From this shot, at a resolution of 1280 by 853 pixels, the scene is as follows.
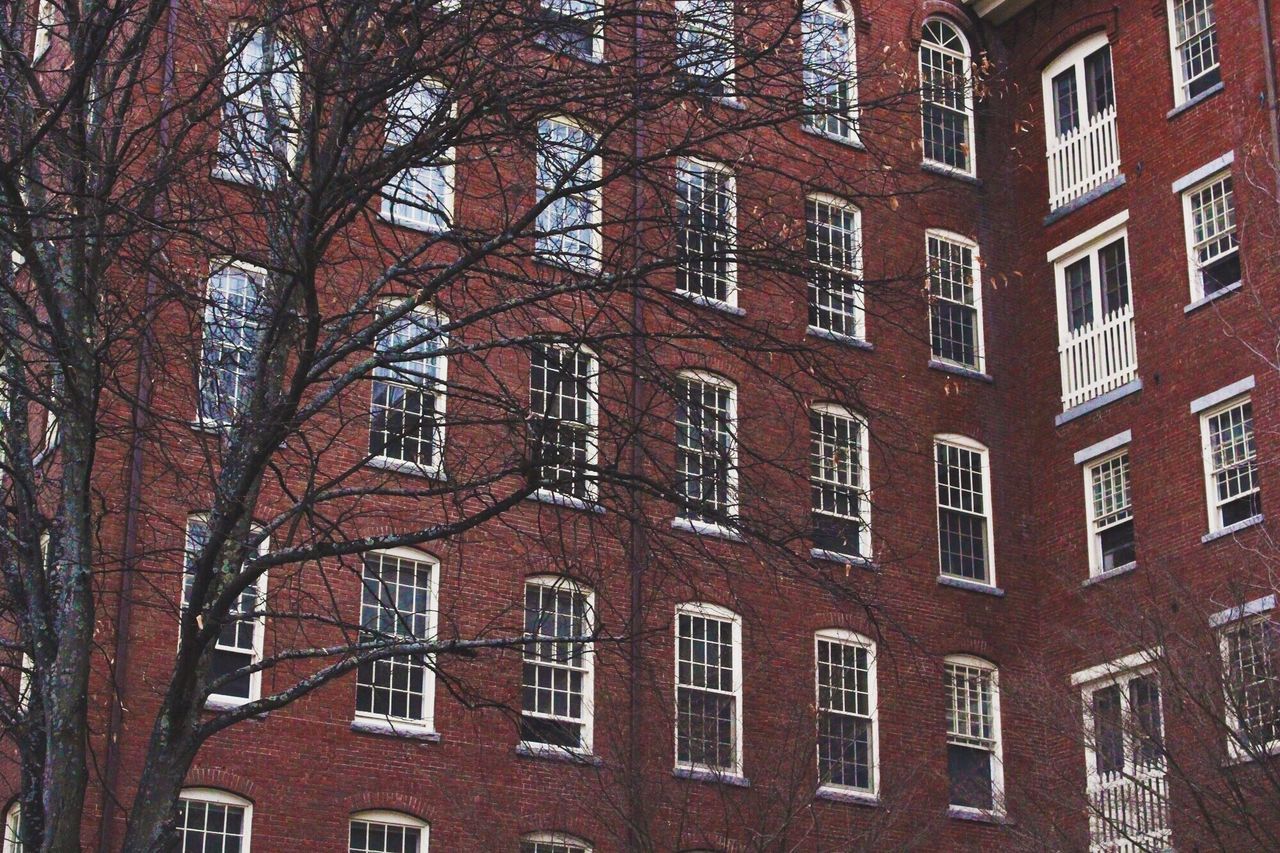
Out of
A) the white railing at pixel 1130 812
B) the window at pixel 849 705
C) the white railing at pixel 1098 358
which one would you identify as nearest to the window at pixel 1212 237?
the white railing at pixel 1098 358

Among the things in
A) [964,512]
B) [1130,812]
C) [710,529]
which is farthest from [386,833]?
[964,512]

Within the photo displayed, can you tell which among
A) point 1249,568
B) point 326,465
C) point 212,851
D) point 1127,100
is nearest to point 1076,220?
point 1127,100

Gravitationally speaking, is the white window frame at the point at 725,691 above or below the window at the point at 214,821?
above

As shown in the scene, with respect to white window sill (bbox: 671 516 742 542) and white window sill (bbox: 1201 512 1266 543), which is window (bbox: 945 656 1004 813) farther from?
white window sill (bbox: 671 516 742 542)

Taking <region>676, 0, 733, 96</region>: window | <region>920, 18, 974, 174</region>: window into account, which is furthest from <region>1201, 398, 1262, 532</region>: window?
<region>676, 0, 733, 96</region>: window

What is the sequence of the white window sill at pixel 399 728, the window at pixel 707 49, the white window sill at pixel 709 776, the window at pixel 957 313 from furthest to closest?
1. the window at pixel 957 313
2. the white window sill at pixel 709 776
3. the white window sill at pixel 399 728
4. the window at pixel 707 49

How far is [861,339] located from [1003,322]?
10.5ft

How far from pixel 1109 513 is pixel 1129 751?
8.41 metres

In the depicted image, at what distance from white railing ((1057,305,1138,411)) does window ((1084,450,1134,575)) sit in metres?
1.21

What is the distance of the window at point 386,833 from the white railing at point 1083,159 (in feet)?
50.6

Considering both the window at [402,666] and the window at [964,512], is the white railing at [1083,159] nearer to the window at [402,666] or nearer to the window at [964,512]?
the window at [964,512]

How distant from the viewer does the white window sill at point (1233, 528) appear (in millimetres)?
27547

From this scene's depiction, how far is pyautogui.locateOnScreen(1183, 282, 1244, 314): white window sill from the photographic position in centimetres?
2880

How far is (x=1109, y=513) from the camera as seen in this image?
1219 inches
